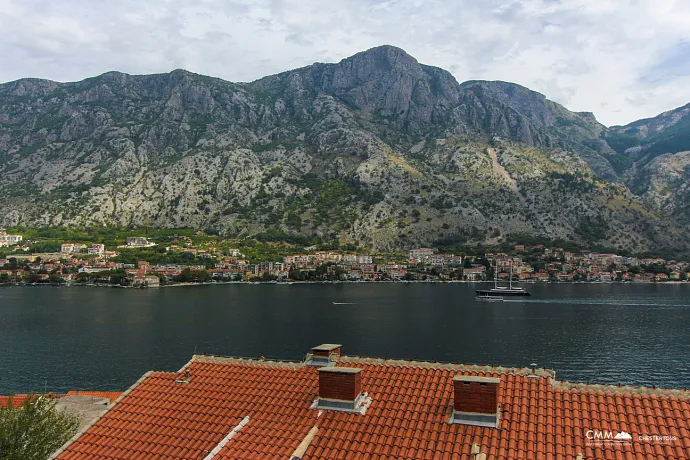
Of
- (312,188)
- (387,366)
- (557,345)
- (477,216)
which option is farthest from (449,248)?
(387,366)

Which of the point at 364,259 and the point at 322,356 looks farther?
the point at 364,259

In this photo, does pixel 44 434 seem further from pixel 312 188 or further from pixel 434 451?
pixel 312 188

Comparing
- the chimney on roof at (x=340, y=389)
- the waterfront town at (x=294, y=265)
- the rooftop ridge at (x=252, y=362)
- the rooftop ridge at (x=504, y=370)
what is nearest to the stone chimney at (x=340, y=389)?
the chimney on roof at (x=340, y=389)

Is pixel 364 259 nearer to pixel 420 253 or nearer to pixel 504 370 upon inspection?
pixel 420 253

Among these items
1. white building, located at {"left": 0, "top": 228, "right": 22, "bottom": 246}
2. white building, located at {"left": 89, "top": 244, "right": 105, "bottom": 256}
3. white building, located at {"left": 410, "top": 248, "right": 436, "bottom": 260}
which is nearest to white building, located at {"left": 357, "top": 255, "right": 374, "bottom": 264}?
white building, located at {"left": 410, "top": 248, "right": 436, "bottom": 260}

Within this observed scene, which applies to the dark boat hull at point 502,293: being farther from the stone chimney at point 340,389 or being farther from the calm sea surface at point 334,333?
the stone chimney at point 340,389

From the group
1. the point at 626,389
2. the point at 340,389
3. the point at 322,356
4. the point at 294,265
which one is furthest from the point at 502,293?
the point at 340,389
